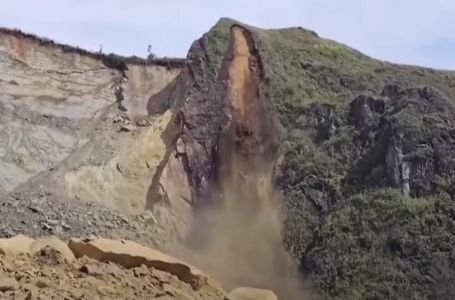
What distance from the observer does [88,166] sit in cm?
2339

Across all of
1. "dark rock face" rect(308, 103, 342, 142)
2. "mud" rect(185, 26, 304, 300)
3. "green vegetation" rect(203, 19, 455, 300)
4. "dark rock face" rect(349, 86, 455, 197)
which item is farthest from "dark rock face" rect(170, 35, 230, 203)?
"dark rock face" rect(349, 86, 455, 197)

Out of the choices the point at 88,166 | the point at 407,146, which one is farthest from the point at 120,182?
the point at 407,146

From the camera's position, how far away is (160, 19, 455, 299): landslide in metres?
18.3

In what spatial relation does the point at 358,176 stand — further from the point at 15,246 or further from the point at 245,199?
the point at 15,246

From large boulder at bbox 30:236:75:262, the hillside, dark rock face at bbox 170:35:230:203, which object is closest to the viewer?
large boulder at bbox 30:236:75:262

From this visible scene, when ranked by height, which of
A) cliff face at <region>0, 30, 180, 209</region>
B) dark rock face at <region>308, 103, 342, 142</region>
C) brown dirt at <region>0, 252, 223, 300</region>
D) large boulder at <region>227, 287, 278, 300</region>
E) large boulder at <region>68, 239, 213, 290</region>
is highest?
dark rock face at <region>308, 103, 342, 142</region>

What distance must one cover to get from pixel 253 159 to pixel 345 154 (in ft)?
8.51

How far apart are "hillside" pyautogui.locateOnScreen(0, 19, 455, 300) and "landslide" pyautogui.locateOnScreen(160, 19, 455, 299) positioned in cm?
4

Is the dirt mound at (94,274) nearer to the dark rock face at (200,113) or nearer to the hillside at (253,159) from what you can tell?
the hillside at (253,159)

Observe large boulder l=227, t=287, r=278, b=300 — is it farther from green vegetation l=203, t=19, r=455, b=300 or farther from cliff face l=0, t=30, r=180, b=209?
cliff face l=0, t=30, r=180, b=209

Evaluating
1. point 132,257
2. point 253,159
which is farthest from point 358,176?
point 132,257

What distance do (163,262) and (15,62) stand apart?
572 inches

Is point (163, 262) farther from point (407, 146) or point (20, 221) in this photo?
point (407, 146)

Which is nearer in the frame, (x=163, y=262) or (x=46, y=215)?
(x=163, y=262)
